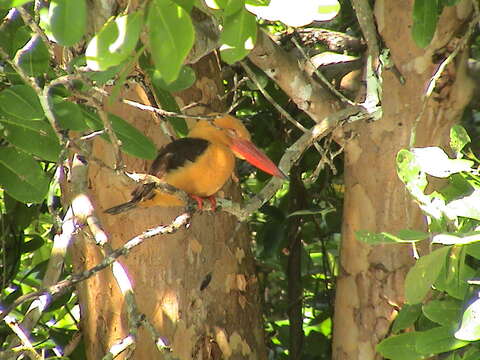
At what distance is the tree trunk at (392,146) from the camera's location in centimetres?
271

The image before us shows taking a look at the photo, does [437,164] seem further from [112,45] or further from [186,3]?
[112,45]

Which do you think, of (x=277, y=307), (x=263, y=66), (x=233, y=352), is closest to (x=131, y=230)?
(x=233, y=352)

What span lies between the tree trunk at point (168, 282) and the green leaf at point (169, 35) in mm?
1449

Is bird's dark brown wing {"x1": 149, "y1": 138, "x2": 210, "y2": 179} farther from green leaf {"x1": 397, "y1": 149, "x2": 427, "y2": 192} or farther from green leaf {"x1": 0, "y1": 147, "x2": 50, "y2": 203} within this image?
green leaf {"x1": 397, "y1": 149, "x2": 427, "y2": 192}

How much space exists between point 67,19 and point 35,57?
2.42 feet

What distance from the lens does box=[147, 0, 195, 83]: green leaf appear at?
1.34 m

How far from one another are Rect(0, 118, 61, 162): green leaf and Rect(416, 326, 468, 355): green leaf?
1094mm

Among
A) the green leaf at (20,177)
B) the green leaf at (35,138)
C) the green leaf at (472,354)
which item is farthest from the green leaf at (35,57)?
the green leaf at (472,354)

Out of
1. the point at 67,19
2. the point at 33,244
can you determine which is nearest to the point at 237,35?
the point at 67,19

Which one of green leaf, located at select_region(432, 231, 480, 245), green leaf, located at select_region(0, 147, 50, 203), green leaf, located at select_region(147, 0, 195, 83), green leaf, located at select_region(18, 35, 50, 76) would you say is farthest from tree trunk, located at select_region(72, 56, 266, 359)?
green leaf, located at select_region(147, 0, 195, 83)

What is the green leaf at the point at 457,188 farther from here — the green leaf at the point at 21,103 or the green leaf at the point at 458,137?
the green leaf at the point at 21,103

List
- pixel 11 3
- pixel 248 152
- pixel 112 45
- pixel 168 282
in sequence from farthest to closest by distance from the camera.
A: pixel 168 282 < pixel 248 152 < pixel 11 3 < pixel 112 45

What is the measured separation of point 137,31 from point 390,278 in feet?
5.52

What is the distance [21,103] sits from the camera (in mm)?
2014
